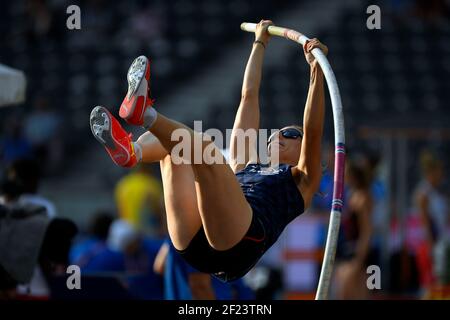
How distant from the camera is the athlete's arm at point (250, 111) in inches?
A: 281

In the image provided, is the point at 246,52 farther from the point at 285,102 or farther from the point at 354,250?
the point at 354,250

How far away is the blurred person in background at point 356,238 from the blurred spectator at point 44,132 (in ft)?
19.7

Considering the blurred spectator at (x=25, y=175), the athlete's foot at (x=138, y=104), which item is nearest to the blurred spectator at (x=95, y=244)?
the blurred spectator at (x=25, y=175)

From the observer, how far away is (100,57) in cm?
1703

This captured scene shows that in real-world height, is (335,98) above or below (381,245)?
above

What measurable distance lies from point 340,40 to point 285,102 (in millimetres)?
1336

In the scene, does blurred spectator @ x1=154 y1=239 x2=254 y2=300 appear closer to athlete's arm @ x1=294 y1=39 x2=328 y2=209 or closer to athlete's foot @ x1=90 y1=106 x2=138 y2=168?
athlete's arm @ x1=294 y1=39 x2=328 y2=209

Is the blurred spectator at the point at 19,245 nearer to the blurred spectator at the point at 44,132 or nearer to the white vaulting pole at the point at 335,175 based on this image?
the white vaulting pole at the point at 335,175

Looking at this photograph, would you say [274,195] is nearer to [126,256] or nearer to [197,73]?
[126,256]

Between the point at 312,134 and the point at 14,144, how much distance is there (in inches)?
360

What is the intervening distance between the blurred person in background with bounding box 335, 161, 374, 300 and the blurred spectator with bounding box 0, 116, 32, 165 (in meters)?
5.56

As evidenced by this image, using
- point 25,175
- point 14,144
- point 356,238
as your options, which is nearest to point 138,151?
point 25,175

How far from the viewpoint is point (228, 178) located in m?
6.14
